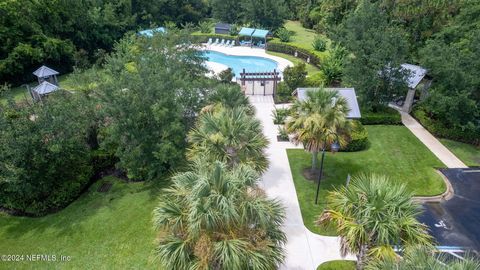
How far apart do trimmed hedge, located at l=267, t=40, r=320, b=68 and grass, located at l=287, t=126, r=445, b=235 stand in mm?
18897

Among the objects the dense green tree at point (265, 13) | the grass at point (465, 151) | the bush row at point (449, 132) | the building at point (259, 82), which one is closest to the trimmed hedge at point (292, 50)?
the dense green tree at point (265, 13)

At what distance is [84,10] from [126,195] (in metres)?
32.8

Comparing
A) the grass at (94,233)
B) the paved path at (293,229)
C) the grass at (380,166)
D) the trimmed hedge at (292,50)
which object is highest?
the trimmed hedge at (292,50)

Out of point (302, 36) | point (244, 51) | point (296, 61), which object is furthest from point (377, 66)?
point (302, 36)

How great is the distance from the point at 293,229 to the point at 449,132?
1554 cm

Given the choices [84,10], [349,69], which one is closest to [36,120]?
[349,69]

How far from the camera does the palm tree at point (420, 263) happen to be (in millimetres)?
7379

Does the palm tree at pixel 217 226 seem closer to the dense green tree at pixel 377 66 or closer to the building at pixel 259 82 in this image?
the dense green tree at pixel 377 66

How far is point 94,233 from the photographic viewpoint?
1573 cm

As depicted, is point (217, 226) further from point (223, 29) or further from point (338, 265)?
point (223, 29)

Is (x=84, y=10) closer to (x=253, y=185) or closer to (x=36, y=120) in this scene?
(x=36, y=120)

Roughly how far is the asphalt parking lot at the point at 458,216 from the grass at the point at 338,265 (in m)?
4.51

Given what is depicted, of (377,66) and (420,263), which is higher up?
(377,66)

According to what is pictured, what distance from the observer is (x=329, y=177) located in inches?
740
